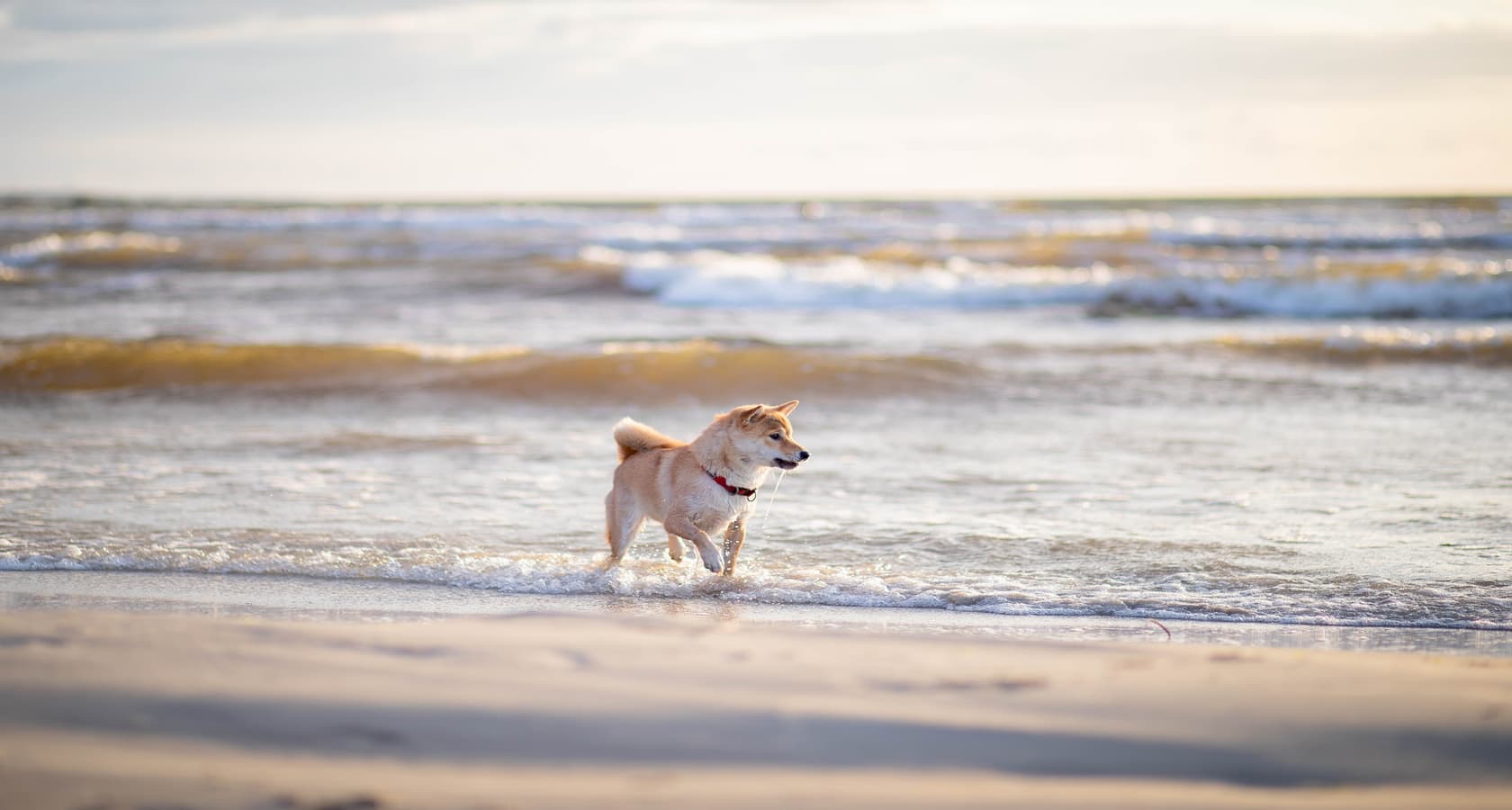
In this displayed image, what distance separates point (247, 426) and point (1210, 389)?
7.56 m

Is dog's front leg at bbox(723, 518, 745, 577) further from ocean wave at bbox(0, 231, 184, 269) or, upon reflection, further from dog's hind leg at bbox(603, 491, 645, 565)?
ocean wave at bbox(0, 231, 184, 269)

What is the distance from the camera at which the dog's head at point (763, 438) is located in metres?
5.10

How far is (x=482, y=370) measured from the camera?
1055 cm

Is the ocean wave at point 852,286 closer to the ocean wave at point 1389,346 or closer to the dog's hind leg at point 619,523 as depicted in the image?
the ocean wave at point 1389,346

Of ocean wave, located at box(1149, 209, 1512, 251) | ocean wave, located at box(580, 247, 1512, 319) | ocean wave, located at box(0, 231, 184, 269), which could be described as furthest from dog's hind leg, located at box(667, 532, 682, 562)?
ocean wave, located at box(1149, 209, 1512, 251)

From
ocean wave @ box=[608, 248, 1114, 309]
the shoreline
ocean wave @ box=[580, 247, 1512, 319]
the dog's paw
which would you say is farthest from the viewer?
ocean wave @ box=[608, 248, 1114, 309]

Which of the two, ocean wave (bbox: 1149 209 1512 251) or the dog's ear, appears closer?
the dog's ear

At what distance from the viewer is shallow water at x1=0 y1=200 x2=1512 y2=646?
5.08m

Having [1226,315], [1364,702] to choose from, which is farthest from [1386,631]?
[1226,315]

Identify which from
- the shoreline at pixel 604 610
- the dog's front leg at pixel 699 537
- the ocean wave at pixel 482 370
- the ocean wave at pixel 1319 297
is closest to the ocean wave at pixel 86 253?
the ocean wave at pixel 482 370

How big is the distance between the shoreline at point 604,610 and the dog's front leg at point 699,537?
235 millimetres

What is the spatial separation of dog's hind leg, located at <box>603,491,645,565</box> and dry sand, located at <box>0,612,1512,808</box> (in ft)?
5.24

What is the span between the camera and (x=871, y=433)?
839cm

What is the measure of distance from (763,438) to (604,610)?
106cm
